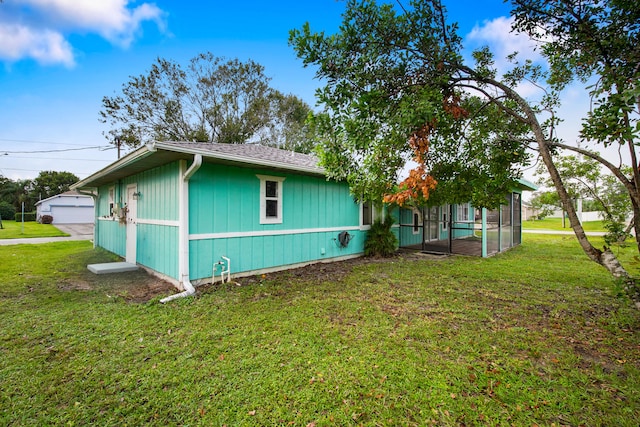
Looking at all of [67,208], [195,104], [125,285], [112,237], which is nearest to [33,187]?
[67,208]

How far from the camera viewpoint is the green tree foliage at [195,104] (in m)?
18.3

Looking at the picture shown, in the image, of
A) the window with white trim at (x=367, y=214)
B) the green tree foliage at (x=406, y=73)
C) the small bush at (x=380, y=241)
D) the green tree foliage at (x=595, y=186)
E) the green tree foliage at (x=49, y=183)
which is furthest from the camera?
the green tree foliage at (x=49, y=183)

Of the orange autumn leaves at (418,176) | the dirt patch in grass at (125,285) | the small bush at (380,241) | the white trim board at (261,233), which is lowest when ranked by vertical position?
the dirt patch in grass at (125,285)

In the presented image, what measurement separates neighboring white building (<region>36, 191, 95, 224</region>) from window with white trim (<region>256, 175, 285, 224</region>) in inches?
1173

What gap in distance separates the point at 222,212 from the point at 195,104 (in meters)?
16.8

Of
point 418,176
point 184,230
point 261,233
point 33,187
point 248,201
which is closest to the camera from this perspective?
point 418,176

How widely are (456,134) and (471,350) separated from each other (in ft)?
9.68

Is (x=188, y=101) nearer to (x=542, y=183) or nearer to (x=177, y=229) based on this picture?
(x=177, y=229)

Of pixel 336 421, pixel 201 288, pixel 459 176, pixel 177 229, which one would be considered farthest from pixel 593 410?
pixel 177 229

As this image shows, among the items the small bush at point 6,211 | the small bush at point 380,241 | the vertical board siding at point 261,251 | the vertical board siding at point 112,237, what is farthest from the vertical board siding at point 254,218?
the small bush at point 6,211

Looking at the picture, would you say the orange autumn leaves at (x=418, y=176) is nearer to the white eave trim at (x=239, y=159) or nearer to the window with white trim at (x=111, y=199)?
the white eave trim at (x=239, y=159)

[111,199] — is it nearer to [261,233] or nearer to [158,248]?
[158,248]

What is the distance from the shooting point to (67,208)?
2791 centimetres

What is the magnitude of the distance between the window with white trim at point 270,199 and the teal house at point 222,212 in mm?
22
